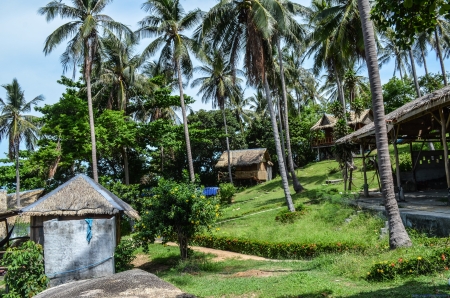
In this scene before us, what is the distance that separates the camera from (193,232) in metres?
13.3

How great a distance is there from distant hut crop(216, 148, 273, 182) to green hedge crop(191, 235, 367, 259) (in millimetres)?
23248

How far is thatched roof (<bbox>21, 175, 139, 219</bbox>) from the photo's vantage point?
1197cm

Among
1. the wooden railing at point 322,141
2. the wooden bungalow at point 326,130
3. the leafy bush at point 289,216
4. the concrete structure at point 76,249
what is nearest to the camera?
the concrete structure at point 76,249

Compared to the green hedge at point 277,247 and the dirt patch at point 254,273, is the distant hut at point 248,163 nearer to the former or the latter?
the green hedge at point 277,247

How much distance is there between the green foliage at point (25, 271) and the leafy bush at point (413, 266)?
8.63m

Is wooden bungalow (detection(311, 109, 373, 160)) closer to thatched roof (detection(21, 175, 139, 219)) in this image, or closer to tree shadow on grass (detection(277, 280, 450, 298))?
thatched roof (detection(21, 175, 139, 219))

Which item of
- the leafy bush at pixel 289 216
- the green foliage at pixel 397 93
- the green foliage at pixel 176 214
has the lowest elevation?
the leafy bush at pixel 289 216

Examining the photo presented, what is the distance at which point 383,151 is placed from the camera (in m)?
10.0

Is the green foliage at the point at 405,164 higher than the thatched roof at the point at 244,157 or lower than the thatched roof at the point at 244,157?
lower

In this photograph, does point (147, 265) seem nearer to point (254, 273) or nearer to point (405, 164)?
point (254, 273)

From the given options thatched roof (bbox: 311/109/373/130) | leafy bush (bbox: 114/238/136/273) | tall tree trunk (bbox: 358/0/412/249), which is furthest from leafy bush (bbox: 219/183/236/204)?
tall tree trunk (bbox: 358/0/412/249)

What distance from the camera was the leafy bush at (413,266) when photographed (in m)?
7.76

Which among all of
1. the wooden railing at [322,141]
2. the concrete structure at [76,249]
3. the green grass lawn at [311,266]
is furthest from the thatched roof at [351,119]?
the concrete structure at [76,249]

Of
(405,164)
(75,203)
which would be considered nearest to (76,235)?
(75,203)
